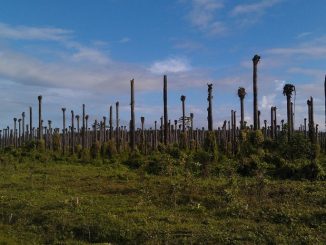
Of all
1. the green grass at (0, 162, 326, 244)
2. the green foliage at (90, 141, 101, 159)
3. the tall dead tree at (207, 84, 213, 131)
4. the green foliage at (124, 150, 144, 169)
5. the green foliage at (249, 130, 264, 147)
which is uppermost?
the tall dead tree at (207, 84, 213, 131)

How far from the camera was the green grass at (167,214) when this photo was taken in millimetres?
10289

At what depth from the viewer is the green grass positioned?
10.3m

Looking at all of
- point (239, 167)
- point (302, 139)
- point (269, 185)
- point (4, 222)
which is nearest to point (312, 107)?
point (302, 139)

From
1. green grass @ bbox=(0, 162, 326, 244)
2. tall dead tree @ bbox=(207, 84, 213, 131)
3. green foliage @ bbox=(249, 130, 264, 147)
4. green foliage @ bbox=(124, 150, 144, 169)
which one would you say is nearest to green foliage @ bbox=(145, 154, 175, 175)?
green foliage @ bbox=(124, 150, 144, 169)

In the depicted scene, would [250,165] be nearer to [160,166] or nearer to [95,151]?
[160,166]

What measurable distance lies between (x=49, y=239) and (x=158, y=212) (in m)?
2.80

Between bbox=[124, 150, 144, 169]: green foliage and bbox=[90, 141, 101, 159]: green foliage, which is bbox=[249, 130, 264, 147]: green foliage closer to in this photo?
bbox=[124, 150, 144, 169]: green foliage

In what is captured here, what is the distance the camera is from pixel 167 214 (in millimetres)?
12312

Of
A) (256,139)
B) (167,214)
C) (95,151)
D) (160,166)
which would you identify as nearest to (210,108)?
(256,139)

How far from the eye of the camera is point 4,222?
42.8ft

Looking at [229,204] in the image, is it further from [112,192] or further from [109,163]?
[109,163]

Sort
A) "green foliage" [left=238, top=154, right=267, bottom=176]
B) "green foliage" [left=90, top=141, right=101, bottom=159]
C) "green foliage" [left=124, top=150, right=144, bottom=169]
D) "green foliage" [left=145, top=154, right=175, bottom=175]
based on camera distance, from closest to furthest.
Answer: "green foliage" [left=238, top=154, right=267, bottom=176]
"green foliage" [left=145, top=154, right=175, bottom=175]
"green foliage" [left=124, top=150, right=144, bottom=169]
"green foliage" [left=90, top=141, right=101, bottom=159]

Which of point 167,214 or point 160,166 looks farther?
point 160,166

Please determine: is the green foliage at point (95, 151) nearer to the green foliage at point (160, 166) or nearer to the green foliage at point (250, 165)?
the green foliage at point (160, 166)
